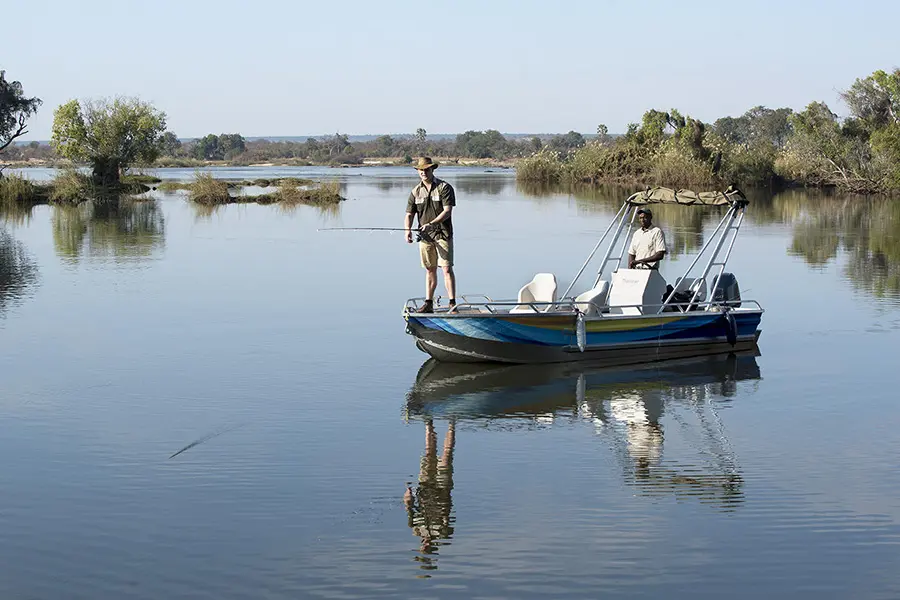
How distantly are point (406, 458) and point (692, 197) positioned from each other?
605cm

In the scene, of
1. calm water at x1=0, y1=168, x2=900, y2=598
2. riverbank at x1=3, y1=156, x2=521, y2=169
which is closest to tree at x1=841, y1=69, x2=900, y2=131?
calm water at x1=0, y1=168, x2=900, y2=598

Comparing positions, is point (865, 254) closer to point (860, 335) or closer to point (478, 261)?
point (478, 261)

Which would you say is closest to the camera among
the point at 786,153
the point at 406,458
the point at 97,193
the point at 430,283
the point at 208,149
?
the point at 406,458

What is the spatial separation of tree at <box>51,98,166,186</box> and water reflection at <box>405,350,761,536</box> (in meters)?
39.3

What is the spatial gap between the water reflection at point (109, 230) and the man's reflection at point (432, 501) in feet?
53.3

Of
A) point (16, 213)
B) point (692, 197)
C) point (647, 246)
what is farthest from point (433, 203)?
point (16, 213)

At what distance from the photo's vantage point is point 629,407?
10922 mm

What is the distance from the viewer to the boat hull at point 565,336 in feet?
40.0

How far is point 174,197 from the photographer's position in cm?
4978

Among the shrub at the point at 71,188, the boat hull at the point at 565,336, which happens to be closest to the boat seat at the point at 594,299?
the boat hull at the point at 565,336

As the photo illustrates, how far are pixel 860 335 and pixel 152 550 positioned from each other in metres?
10.5

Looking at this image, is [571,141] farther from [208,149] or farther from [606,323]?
[606,323]

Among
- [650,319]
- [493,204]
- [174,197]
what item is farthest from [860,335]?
[174,197]

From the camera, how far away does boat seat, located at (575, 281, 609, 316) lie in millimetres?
12727
